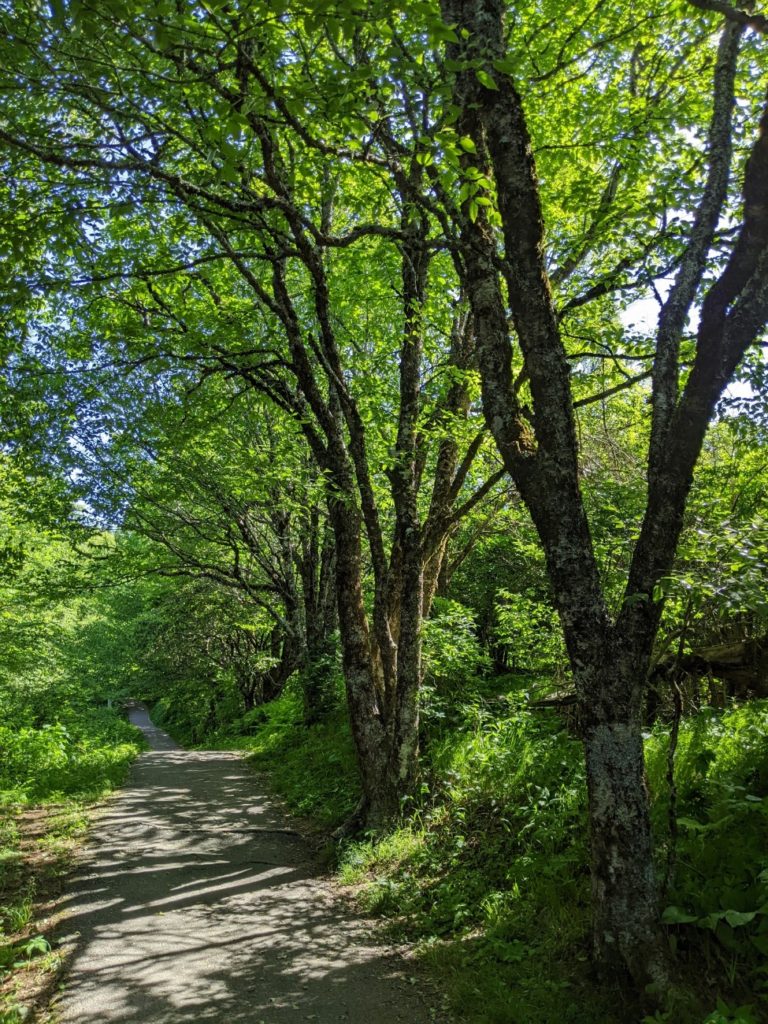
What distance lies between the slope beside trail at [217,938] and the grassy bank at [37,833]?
0.21m

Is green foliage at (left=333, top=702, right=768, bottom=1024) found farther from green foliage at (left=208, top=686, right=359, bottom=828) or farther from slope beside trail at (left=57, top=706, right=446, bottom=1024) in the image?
green foliage at (left=208, top=686, right=359, bottom=828)

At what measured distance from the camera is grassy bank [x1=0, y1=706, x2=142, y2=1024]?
463 centimetres

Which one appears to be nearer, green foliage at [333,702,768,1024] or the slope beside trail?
green foliage at [333,702,768,1024]

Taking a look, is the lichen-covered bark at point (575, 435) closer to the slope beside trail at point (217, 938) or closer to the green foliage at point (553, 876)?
the green foliage at point (553, 876)

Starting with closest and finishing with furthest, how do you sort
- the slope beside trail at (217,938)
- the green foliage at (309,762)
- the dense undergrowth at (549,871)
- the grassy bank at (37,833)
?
the dense undergrowth at (549,871), the slope beside trail at (217,938), the grassy bank at (37,833), the green foliage at (309,762)

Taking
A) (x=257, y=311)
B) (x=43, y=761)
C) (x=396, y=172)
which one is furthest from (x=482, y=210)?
(x=43, y=761)

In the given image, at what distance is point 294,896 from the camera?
649cm

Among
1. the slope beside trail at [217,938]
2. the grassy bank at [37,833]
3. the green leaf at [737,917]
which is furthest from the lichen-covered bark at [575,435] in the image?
the grassy bank at [37,833]

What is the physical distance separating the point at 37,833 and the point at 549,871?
6773 mm

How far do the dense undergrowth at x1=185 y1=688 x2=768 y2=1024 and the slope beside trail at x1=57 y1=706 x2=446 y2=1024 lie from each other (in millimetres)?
467

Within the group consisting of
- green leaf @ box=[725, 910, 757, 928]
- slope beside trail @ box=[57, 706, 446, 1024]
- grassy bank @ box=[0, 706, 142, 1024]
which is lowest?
slope beside trail @ box=[57, 706, 446, 1024]

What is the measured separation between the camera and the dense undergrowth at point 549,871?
3.79 meters

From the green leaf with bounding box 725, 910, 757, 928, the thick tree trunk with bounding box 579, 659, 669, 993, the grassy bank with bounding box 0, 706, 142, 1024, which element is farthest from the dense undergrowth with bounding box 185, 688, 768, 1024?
the grassy bank with bounding box 0, 706, 142, 1024

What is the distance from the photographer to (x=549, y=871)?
5105 mm
